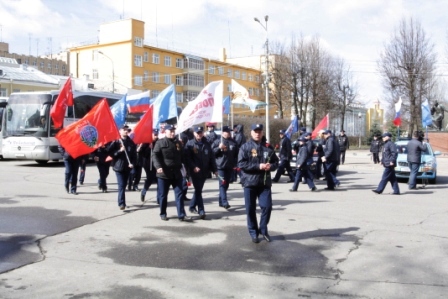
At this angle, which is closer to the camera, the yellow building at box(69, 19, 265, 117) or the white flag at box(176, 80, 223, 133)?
the white flag at box(176, 80, 223, 133)

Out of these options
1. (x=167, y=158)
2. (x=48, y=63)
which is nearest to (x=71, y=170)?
(x=167, y=158)

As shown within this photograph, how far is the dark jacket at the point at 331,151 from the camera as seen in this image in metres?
13.7

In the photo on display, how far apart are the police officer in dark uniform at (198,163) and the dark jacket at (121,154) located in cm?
151

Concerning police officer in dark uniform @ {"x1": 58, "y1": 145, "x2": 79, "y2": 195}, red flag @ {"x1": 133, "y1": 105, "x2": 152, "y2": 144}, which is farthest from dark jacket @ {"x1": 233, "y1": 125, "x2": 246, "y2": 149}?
police officer in dark uniform @ {"x1": 58, "y1": 145, "x2": 79, "y2": 195}

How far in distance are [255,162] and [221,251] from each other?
144cm

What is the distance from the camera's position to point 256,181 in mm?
7367

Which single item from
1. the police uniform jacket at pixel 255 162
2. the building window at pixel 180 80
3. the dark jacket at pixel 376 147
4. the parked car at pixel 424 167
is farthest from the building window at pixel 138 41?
the police uniform jacket at pixel 255 162

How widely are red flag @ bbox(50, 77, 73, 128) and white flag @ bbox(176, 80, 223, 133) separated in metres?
5.37

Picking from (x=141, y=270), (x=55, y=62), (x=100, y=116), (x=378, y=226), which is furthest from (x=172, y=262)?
(x=55, y=62)

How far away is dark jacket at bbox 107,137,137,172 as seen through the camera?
1027 cm

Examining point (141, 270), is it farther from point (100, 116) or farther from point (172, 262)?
point (100, 116)

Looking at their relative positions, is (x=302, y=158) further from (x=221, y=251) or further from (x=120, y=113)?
(x=221, y=251)

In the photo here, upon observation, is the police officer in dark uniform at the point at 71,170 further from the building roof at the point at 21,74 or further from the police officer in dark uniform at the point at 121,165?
the building roof at the point at 21,74

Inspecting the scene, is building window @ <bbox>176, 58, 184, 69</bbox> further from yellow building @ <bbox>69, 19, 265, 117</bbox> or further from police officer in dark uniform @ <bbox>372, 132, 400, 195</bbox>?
police officer in dark uniform @ <bbox>372, 132, 400, 195</bbox>
